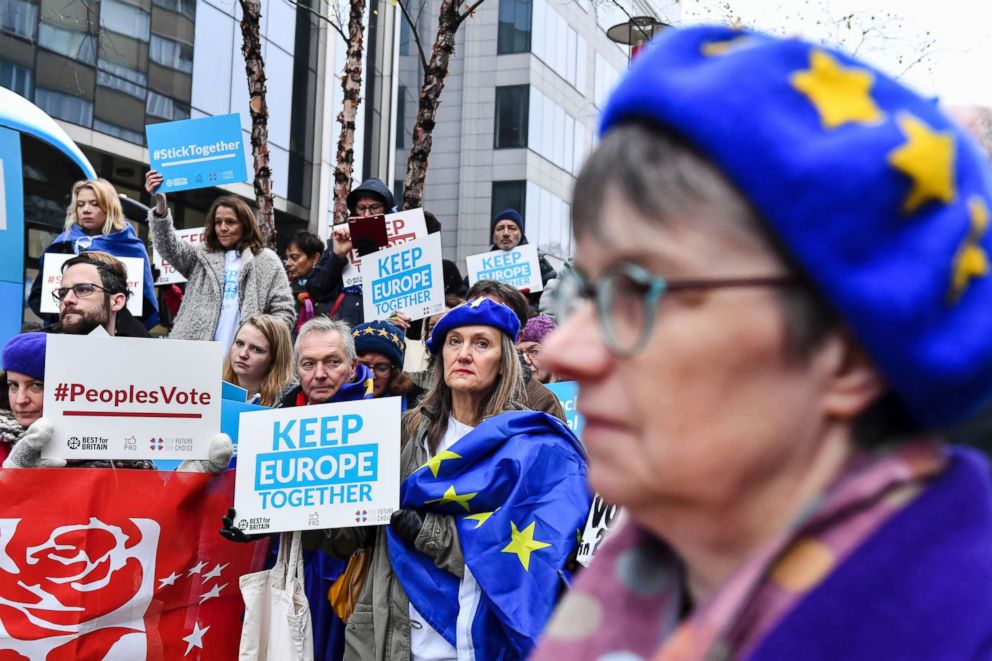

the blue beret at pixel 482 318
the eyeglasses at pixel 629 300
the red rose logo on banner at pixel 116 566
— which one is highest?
the blue beret at pixel 482 318

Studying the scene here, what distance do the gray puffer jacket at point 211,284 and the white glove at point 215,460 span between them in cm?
260

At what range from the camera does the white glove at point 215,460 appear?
443 cm

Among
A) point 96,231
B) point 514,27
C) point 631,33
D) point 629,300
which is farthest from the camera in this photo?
point 514,27

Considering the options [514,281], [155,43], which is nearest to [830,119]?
[514,281]

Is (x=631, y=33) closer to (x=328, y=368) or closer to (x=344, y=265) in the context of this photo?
(x=344, y=265)

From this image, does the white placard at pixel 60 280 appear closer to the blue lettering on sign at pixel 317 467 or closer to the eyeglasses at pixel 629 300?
the blue lettering on sign at pixel 317 467

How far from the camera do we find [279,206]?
2398cm

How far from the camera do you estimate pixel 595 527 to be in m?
4.23

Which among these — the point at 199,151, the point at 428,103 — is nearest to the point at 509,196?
the point at 428,103

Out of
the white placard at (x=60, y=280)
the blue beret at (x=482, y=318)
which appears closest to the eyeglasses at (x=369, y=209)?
the white placard at (x=60, y=280)

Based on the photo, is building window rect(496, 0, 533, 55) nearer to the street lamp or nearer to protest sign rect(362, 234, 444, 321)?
the street lamp

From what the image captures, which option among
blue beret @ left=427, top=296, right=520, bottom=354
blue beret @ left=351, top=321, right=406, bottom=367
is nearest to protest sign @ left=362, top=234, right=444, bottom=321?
blue beret @ left=351, top=321, right=406, bottom=367

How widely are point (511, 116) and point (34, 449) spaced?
A: 1370 inches

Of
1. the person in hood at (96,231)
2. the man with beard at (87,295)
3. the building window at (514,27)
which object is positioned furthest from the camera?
the building window at (514,27)
